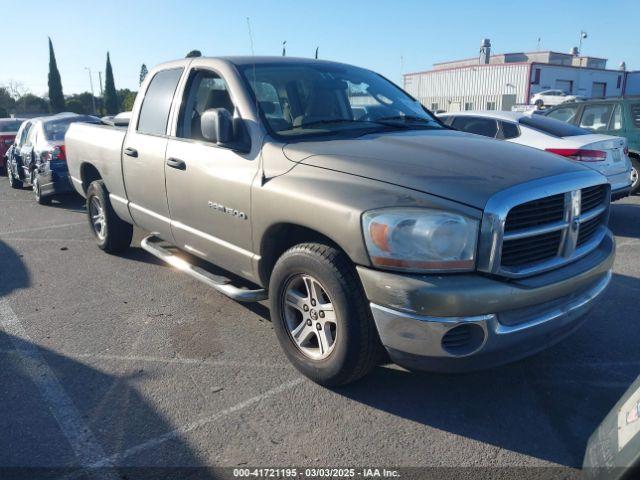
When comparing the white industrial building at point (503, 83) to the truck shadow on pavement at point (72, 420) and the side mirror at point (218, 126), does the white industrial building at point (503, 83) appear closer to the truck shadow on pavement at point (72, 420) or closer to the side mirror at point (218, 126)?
the side mirror at point (218, 126)

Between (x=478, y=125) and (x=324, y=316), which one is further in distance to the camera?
(x=478, y=125)

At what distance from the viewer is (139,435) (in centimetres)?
284

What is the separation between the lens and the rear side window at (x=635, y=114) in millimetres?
9359

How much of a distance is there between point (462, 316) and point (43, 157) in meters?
9.36

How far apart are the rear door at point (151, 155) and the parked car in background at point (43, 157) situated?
4229mm

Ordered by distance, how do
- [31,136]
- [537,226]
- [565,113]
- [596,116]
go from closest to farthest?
[537,226]
[596,116]
[565,113]
[31,136]

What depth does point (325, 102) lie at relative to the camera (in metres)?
3.98

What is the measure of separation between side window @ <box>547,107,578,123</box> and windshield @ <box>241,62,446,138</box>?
6.90 meters

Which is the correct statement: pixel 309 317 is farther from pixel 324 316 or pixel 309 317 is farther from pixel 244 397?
pixel 244 397

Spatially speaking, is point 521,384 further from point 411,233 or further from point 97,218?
point 97,218

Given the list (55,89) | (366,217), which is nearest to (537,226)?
(366,217)

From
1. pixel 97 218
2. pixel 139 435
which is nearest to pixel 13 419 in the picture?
pixel 139 435

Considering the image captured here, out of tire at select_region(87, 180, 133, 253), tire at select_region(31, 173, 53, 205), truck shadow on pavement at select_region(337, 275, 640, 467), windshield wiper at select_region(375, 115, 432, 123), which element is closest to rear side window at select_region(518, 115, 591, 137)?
windshield wiper at select_region(375, 115, 432, 123)

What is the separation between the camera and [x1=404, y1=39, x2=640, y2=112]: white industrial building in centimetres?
4016
